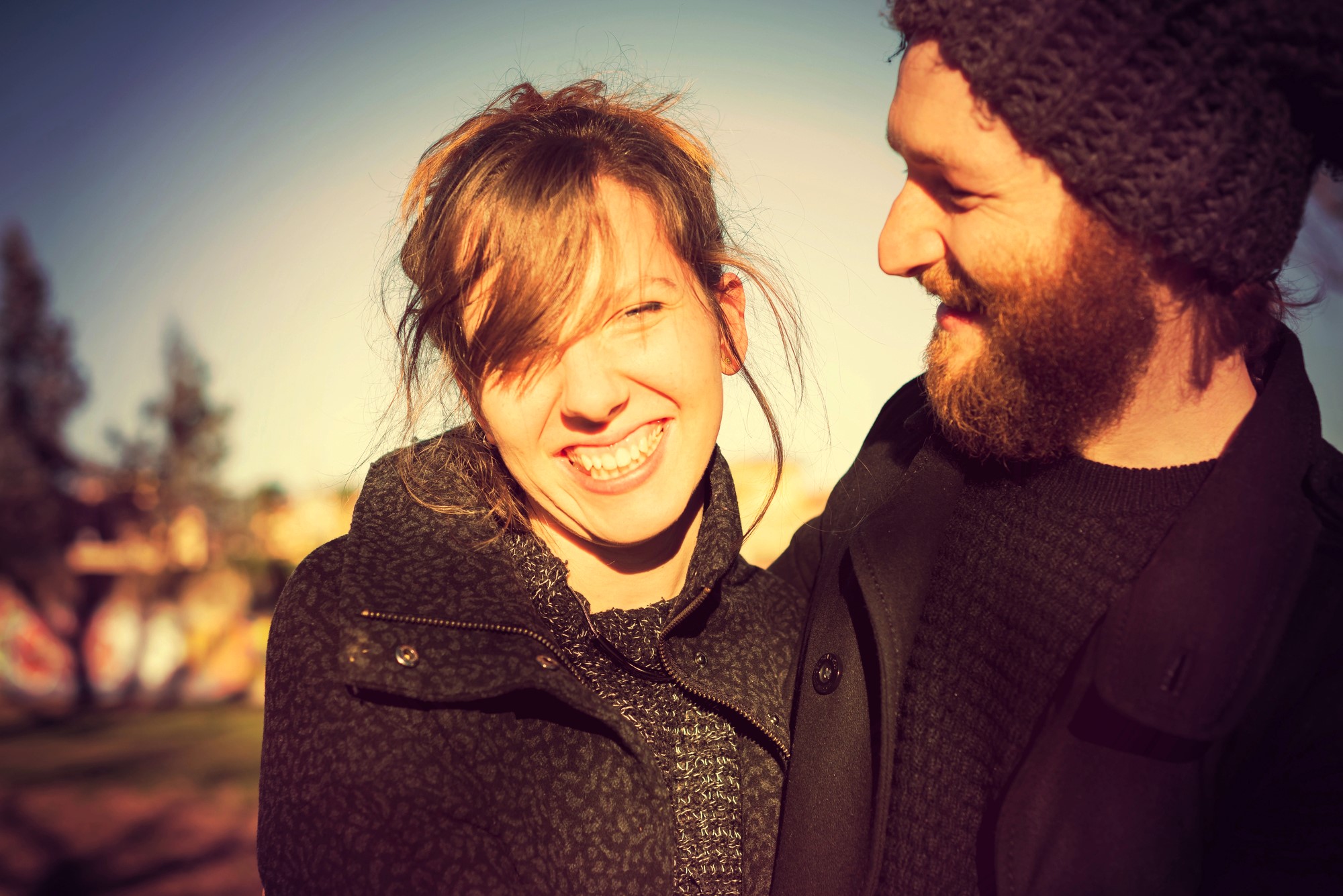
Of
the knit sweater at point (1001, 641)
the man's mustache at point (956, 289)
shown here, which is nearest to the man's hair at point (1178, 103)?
the man's mustache at point (956, 289)

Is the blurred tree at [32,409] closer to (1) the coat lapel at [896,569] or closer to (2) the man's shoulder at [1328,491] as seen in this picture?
(1) the coat lapel at [896,569]

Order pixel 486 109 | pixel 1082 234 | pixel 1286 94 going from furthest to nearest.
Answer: pixel 486 109 < pixel 1082 234 < pixel 1286 94

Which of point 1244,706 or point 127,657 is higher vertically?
point 1244,706

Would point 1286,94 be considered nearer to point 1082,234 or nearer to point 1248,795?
point 1082,234

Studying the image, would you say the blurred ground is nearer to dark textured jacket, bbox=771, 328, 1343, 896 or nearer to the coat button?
the coat button

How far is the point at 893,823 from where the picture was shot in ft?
5.92

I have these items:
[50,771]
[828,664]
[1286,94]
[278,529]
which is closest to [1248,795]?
[828,664]

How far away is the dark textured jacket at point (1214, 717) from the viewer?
1.41m

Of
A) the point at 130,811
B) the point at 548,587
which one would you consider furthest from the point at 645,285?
the point at 130,811

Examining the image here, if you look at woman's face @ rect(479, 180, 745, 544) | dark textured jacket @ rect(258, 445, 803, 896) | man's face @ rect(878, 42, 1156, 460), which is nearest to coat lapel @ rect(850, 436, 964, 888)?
man's face @ rect(878, 42, 1156, 460)

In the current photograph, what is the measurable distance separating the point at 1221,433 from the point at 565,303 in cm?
143

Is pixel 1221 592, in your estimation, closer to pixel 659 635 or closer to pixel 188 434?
pixel 659 635

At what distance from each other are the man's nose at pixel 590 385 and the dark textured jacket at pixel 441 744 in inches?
15.8

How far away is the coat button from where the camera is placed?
1.97 metres
